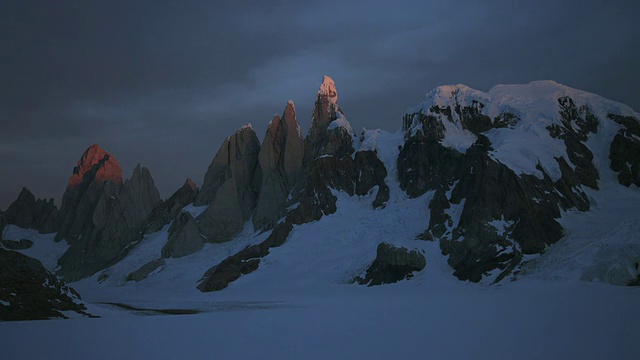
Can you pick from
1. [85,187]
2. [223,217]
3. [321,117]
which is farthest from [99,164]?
[321,117]

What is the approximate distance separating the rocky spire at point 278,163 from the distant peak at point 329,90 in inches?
278

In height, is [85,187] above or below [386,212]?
above

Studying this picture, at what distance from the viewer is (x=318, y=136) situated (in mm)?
103375

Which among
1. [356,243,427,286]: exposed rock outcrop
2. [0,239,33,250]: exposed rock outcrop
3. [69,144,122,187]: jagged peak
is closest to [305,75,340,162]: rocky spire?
→ [356,243,427,286]: exposed rock outcrop

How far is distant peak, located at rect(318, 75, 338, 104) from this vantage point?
4166 inches

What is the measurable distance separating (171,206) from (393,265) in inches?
2290

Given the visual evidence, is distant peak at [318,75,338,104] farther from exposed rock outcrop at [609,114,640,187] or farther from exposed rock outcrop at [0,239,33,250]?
exposed rock outcrop at [0,239,33,250]

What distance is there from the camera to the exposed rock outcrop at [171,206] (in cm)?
10162

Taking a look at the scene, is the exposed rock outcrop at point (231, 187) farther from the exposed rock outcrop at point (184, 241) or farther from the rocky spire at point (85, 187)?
the rocky spire at point (85, 187)

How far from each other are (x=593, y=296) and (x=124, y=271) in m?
74.3

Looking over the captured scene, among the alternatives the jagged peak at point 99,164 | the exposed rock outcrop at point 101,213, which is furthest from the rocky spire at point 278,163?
the jagged peak at point 99,164

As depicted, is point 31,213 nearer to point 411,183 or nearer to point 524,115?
point 411,183

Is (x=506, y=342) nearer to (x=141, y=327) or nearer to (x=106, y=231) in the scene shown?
(x=141, y=327)

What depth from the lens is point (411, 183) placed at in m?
84.8
